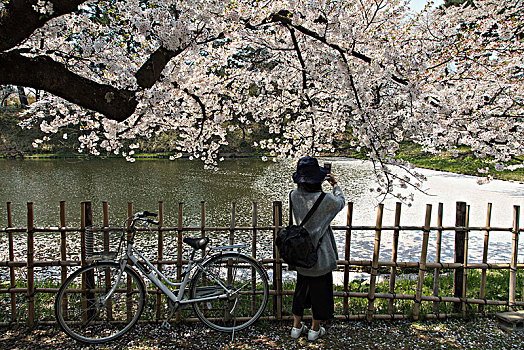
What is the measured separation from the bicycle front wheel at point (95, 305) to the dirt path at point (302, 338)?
11cm

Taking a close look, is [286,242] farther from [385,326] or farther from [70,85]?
[70,85]

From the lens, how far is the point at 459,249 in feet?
10.7

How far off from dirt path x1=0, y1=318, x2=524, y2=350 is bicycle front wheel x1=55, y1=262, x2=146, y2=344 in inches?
4.3

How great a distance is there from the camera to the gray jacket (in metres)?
2.65

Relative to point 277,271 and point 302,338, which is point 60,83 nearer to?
point 277,271

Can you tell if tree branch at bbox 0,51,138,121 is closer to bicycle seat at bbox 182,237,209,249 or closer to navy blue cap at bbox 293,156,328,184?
bicycle seat at bbox 182,237,209,249

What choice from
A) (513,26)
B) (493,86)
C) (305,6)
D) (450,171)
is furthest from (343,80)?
(450,171)

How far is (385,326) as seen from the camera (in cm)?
309

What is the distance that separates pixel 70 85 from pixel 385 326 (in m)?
3.60

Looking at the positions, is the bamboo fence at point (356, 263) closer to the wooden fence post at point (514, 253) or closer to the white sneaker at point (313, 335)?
the wooden fence post at point (514, 253)

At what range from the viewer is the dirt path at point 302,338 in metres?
2.73

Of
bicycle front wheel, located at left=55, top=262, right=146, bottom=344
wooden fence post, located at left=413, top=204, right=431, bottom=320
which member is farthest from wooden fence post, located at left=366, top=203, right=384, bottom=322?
bicycle front wheel, located at left=55, top=262, right=146, bottom=344

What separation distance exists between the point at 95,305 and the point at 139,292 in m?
0.40

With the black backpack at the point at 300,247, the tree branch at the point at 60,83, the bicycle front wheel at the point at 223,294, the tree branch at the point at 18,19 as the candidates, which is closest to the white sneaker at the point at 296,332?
the bicycle front wheel at the point at 223,294
